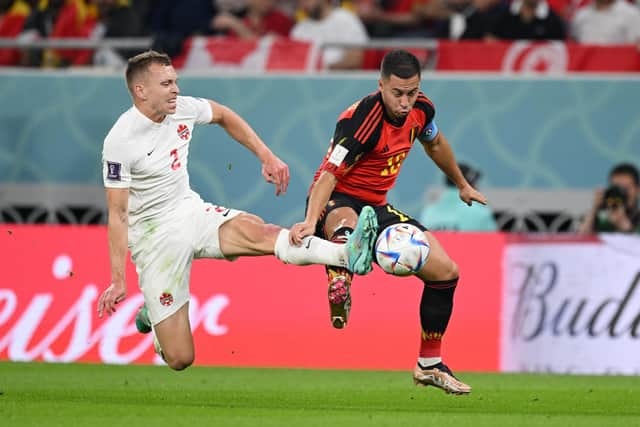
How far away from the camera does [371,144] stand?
10047 mm

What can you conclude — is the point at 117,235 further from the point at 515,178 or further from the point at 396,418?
the point at 515,178

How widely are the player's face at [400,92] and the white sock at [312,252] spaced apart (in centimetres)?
103

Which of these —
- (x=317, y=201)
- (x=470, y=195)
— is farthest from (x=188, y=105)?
(x=470, y=195)

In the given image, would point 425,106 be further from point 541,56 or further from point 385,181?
point 541,56

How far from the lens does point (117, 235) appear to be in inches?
391

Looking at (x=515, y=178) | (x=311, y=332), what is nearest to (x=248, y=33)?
(x=515, y=178)

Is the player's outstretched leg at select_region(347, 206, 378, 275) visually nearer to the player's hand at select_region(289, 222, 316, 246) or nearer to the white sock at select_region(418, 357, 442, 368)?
the player's hand at select_region(289, 222, 316, 246)

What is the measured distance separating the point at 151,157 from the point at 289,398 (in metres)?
2.06

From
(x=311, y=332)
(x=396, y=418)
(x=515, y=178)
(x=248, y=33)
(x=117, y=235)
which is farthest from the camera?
(x=248, y=33)

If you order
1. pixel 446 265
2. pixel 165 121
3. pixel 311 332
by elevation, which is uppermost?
pixel 165 121

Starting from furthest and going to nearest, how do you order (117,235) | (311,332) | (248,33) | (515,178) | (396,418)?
(248,33), (515,178), (311,332), (117,235), (396,418)

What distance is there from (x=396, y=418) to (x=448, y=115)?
7.46 m

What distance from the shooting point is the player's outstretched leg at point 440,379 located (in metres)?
10.1

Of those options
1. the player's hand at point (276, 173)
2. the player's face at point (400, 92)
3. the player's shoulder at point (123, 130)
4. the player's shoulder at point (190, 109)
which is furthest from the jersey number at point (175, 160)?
the player's face at point (400, 92)
